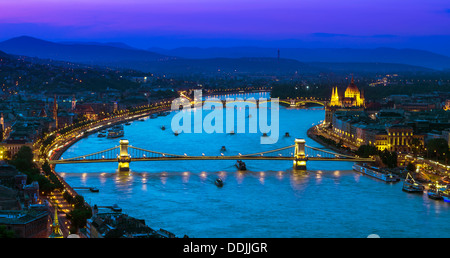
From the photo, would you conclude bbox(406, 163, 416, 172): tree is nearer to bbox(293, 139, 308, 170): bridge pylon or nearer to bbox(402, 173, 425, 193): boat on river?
bbox(402, 173, 425, 193): boat on river

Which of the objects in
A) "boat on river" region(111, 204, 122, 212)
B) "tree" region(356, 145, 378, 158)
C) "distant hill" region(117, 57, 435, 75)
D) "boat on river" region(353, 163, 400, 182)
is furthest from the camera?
"distant hill" region(117, 57, 435, 75)

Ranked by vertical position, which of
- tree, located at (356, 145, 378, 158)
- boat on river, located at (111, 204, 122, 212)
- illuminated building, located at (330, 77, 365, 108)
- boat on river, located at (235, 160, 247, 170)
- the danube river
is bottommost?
the danube river

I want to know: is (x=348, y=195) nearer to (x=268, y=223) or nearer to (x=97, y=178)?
(x=268, y=223)

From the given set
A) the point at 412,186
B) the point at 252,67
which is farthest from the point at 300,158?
the point at 252,67

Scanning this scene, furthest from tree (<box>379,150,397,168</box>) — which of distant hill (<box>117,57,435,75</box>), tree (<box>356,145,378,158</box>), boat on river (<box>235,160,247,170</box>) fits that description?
distant hill (<box>117,57,435,75</box>)

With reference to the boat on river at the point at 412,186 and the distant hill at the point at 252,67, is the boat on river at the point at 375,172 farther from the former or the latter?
the distant hill at the point at 252,67

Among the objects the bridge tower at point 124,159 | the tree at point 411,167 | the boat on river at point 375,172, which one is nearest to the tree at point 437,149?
the tree at point 411,167

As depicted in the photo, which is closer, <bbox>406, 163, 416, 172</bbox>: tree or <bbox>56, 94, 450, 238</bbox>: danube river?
<bbox>56, 94, 450, 238</bbox>: danube river

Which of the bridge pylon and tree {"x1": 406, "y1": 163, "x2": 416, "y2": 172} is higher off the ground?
the bridge pylon
